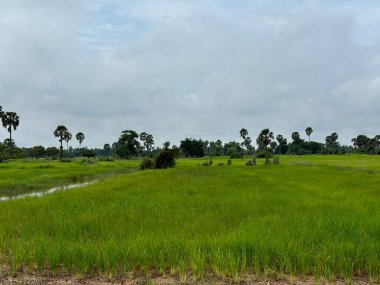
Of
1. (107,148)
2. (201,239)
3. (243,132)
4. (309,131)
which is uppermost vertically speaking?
(243,132)

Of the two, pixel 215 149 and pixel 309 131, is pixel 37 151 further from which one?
pixel 309 131

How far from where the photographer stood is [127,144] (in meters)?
108

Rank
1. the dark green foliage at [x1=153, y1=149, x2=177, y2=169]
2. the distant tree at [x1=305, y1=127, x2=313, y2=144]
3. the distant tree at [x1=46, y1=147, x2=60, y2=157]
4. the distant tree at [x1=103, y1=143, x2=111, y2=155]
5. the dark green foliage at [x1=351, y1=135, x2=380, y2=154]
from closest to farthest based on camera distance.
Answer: the dark green foliage at [x1=153, y1=149, x2=177, y2=169] → the dark green foliage at [x1=351, y1=135, x2=380, y2=154] → the distant tree at [x1=46, y1=147, x2=60, y2=157] → the distant tree at [x1=305, y1=127, x2=313, y2=144] → the distant tree at [x1=103, y1=143, x2=111, y2=155]

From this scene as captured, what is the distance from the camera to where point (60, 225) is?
33.4ft

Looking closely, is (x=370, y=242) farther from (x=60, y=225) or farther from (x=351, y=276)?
(x=60, y=225)

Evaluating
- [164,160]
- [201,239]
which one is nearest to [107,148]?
[164,160]

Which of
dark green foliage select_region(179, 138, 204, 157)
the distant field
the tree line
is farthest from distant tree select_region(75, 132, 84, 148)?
the distant field

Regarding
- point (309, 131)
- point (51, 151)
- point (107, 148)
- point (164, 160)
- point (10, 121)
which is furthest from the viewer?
point (107, 148)

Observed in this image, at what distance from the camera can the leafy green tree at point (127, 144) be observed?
107 m

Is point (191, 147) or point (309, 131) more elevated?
point (309, 131)

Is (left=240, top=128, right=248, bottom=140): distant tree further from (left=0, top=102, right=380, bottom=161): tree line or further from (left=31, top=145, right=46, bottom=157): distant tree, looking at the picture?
(left=31, top=145, right=46, bottom=157): distant tree

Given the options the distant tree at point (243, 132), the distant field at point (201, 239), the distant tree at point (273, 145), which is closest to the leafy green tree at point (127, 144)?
the distant tree at point (243, 132)

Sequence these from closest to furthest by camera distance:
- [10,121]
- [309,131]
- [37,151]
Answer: [10,121], [37,151], [309,131]

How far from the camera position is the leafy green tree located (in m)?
107
